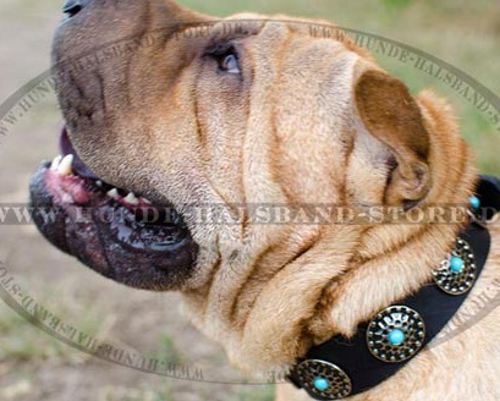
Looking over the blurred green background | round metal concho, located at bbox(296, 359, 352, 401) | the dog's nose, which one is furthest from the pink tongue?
the blurred green background

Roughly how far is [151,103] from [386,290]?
2.45 ft

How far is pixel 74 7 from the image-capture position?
219 cm

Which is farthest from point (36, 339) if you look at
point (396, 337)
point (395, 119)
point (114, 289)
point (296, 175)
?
point (395, 119)

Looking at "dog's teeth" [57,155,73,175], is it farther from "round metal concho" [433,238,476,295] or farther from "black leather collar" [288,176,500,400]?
"round metal concho" [433,238,476,295]

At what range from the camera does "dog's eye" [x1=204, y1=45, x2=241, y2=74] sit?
2186 millimetres

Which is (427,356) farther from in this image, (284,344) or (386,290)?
(284,344)

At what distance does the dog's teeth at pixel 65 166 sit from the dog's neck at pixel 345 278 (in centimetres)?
59

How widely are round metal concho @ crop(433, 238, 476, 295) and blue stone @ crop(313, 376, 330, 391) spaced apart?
1.18 ft

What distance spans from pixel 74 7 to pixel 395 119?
90cm

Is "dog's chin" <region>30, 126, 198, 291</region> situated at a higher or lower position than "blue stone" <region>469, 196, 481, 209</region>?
lower

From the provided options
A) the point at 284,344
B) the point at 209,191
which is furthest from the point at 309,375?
the point at 209,191

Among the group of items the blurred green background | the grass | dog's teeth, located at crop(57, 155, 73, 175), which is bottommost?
the blurred green background

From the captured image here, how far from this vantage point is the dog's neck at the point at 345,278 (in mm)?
1980

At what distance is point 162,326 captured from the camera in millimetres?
3445
